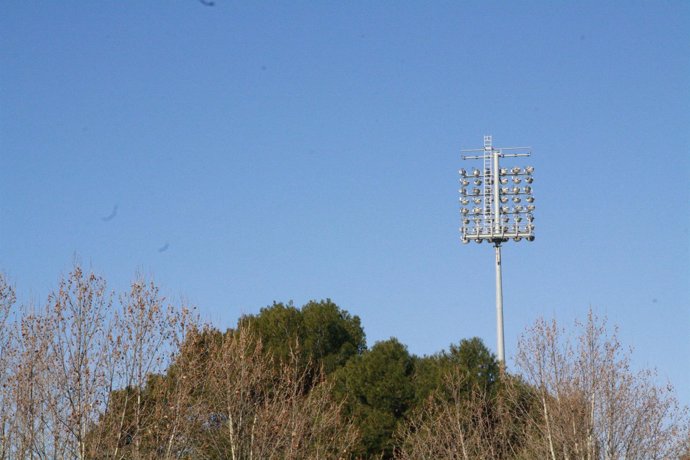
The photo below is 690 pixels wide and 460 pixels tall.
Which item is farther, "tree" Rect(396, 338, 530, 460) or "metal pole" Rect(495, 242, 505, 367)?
"metal pole" Rect(495, 242, 505, 367)

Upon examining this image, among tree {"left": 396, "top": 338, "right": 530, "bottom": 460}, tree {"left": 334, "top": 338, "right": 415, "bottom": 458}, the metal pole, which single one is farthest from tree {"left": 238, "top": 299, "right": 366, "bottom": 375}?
the metal pole

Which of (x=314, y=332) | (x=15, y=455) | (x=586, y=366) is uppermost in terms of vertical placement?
(x=314, y=332)

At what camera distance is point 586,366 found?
93.4ft

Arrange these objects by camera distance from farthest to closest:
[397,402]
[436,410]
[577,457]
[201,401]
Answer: [397,402] < [436,410] < [577,457] < [201,401]

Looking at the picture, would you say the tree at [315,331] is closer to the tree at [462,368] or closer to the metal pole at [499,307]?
the tree at [462,368]

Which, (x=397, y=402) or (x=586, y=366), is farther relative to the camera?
(x=397, y=402)

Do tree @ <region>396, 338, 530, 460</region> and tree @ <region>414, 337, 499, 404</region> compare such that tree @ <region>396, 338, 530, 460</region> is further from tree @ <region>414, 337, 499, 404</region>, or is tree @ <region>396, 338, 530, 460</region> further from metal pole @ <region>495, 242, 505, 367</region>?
metal pole @ <region>495, 242, 505, 367</region>

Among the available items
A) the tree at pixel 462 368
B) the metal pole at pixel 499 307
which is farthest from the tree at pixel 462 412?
the metal pole at pixel 499 307

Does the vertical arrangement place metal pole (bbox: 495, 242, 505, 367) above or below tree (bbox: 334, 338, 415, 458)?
above

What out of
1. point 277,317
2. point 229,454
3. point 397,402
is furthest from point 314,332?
point 229,454

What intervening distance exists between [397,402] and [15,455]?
17170 mm

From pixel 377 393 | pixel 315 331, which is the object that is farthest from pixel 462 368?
pixel 315 331

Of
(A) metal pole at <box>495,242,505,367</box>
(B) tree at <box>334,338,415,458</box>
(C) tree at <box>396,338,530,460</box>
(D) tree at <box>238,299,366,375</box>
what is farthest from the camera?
(A) metal pole at <box>495,242,505,367</box>

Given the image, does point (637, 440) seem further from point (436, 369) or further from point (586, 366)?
point (436, 369)
